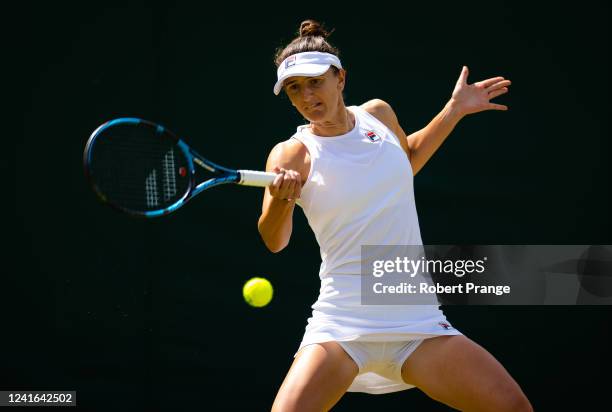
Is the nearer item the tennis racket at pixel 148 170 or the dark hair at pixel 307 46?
the tennis racket at pixel 148 170

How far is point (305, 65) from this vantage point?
2.88 metres

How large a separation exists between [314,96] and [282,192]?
399mm

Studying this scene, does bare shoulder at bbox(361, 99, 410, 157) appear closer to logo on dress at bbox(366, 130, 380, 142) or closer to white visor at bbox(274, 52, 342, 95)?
logo on dress at bbox(366, 130, 380, 142)

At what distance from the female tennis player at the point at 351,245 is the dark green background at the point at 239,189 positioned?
4.06 ft

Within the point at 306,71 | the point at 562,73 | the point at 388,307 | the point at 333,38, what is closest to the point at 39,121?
the point at 333,38

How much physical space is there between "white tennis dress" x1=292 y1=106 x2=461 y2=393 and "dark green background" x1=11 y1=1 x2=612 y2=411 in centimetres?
128

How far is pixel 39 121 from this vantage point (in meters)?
4.06

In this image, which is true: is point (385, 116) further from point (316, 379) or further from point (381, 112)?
point (316, 379)

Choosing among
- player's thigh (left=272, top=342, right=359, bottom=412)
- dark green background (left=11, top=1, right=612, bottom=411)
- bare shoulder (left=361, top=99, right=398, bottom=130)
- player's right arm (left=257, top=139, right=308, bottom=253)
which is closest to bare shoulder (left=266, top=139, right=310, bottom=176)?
player's right arm (left=257, top=139, right=308, bottom=253)

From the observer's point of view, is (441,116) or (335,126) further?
(441,116)

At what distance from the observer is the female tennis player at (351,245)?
2703 millimetres

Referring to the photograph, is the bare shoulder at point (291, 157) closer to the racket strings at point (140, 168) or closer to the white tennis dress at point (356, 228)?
the white tennis dress at point (356, 228)

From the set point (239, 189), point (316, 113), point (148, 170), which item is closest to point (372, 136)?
point (316, 113)

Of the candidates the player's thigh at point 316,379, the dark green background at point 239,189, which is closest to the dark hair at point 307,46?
the player's thigh at point 316,379
